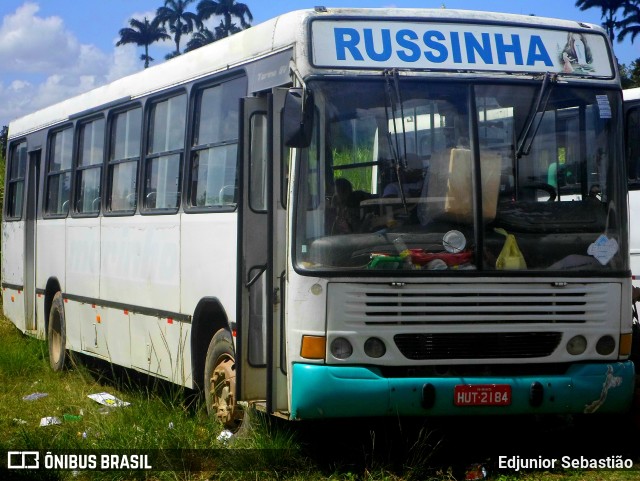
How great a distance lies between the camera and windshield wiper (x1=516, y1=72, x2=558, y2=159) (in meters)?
8.02

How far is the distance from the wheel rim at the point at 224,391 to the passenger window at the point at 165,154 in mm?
1663

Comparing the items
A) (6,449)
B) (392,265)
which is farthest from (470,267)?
(6,449)

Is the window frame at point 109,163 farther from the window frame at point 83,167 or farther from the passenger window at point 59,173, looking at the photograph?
the passenger window at point 59,173

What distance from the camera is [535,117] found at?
808cm

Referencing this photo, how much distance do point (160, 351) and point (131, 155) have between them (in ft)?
6.75

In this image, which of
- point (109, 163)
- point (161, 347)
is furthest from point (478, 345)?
point (109, 163)

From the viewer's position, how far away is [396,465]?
803 centimetres

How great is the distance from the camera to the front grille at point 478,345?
25.3ft

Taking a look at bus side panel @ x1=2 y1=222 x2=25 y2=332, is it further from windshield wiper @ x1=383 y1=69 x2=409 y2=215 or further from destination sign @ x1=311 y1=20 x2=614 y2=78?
windshield wiper @ x1=383 y1=69 x2=409 y2=215

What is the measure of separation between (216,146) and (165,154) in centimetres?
119

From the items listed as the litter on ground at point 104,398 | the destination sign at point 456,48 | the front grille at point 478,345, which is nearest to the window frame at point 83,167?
the litter on ground at point 104,398

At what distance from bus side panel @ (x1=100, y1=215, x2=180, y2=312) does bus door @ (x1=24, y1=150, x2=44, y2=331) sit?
3284 mm

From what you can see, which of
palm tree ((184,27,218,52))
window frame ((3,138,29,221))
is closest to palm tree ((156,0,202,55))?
palm tree ((184,27,218,52))

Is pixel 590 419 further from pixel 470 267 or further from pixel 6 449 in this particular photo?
pixel 6 449
